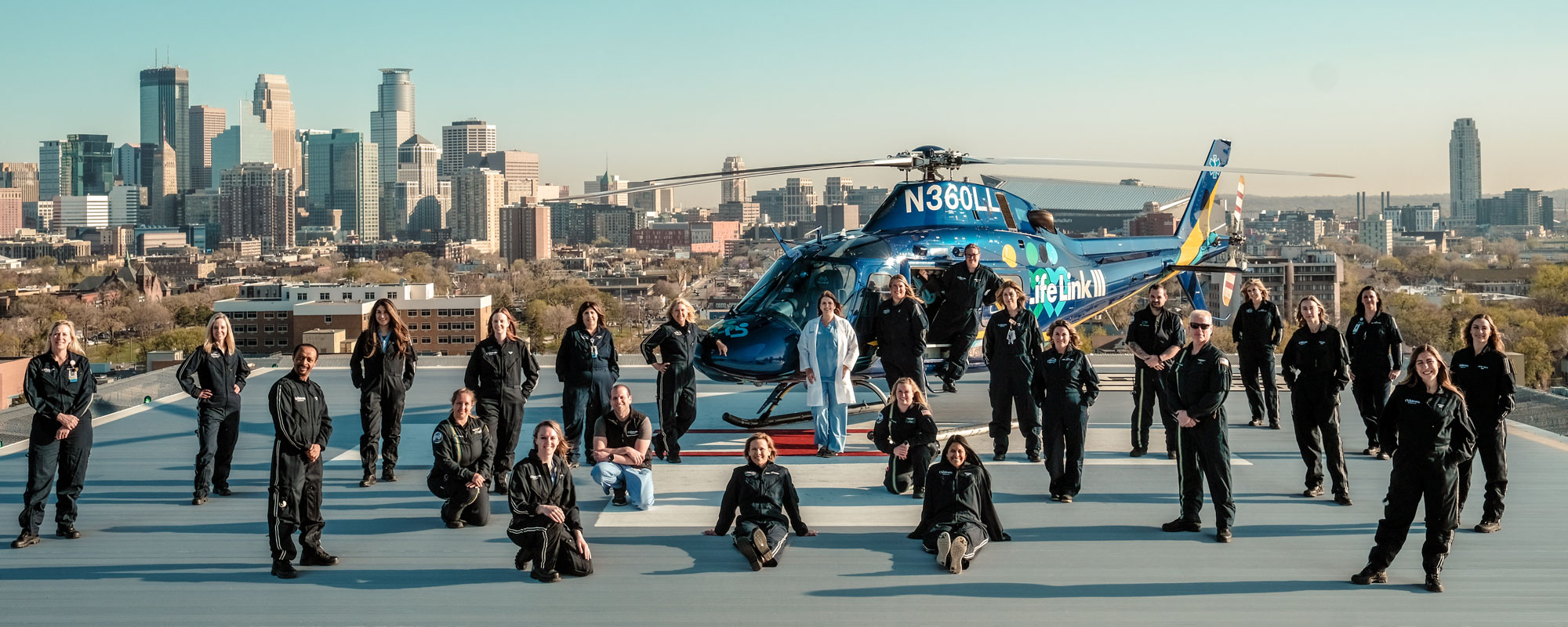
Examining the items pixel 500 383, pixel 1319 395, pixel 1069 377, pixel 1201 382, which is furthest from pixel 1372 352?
pixel 500 383

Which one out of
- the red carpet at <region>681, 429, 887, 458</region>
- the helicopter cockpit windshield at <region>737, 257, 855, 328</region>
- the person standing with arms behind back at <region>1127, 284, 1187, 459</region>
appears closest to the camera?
the person standing with arms behind back at <region>1127, 284, 1187, 459</region>

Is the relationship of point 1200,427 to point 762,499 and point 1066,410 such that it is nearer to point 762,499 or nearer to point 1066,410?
point 1066,410

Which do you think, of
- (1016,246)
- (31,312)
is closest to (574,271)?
(31,312)

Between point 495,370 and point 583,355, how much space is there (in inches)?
32.4

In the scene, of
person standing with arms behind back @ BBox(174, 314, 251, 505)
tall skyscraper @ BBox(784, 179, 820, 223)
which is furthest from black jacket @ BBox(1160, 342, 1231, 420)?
tall skyscraper @ BBox(784, 179, 820, 223)

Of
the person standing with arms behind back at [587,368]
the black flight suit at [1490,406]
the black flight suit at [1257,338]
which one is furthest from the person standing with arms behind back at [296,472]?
the black flight suit at [1257,338]

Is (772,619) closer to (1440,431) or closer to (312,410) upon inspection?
(312,410)

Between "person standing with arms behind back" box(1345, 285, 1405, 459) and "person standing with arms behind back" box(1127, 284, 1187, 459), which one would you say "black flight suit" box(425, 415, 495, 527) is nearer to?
"person standing with arms behind back" box(1127, 284, 1187, 459)

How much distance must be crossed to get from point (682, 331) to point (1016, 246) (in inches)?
167

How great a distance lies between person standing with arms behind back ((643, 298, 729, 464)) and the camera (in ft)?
34.1

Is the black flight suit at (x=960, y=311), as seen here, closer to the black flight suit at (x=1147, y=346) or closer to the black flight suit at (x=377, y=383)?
the black flight suit at (x=1147, y=346)

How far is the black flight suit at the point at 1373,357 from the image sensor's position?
963cm

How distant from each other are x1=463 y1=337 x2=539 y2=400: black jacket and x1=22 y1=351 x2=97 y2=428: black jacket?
2499 millimetres

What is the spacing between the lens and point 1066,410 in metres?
9.10
